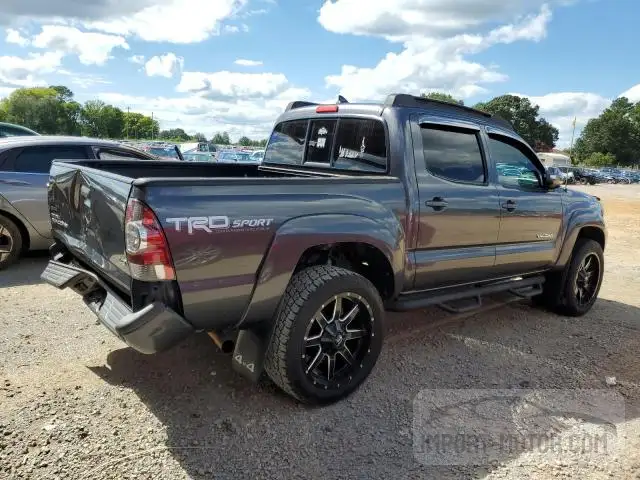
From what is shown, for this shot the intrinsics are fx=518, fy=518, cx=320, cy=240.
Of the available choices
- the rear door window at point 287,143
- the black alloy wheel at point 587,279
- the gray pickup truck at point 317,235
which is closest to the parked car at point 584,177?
the black alloy wheel at point 587,279

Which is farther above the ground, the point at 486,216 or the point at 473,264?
the point at 486,216

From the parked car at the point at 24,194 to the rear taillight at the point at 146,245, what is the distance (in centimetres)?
424

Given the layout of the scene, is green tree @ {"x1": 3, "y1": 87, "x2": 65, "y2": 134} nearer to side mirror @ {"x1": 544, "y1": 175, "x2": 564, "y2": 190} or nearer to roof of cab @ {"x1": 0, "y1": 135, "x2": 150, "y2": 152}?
roof of cab @ {"x1": 0, "y1": 135, "x2": 150, "y2": 152}

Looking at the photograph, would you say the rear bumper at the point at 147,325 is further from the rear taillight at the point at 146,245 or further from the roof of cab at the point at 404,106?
the roof of cab at the point at 404,106

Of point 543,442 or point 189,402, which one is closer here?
point 543,442

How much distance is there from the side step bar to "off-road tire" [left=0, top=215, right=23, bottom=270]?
478 cm

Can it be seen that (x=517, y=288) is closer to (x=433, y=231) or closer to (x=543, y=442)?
(x=433, y=231)

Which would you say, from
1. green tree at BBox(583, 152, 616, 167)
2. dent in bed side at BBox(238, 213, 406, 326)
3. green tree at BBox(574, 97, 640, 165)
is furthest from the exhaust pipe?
green tree at BBox(574, 97, 640, 165)

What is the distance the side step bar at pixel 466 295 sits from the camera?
3.84m

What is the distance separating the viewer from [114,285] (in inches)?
124

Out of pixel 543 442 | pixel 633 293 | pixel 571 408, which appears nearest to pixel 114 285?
pixel 543 442

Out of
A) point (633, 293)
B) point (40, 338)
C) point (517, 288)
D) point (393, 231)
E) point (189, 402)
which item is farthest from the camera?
point (633, 293)

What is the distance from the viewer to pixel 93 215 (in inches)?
123

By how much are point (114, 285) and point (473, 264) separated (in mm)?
2715
